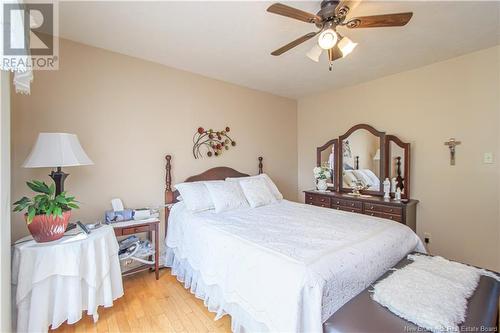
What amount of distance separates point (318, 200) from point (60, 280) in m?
3.25

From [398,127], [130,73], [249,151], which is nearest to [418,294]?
[398,127]

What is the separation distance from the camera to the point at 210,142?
10.9 feet

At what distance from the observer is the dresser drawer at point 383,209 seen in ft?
9.42

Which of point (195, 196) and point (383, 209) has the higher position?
point (195, 196)

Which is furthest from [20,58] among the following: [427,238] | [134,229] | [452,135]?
[427,238]

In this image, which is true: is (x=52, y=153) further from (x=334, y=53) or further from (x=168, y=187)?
(x=334, y=53)

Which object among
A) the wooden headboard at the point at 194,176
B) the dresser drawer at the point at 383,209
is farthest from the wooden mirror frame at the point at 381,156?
the wooden headboard at the point at 194,176

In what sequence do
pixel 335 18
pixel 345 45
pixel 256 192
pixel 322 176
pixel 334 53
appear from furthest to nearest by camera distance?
1. pixel 322 176
2. pixel 256 192
3. pixel 334 53
4. pixel 345 45
5. pixel 335 18

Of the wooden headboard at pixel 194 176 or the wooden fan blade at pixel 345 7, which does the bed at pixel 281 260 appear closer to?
the wooden headboard at pixel 194 176

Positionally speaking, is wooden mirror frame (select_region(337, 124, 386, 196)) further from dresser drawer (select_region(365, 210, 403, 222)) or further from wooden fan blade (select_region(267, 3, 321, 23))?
wooden fan blade (select_region(267, 3, 321, 23))

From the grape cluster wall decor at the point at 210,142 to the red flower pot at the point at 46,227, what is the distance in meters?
1.69

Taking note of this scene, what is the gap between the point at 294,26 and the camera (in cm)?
207

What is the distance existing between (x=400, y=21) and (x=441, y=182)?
7.34 ft

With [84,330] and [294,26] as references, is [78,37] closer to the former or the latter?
[294,26]
